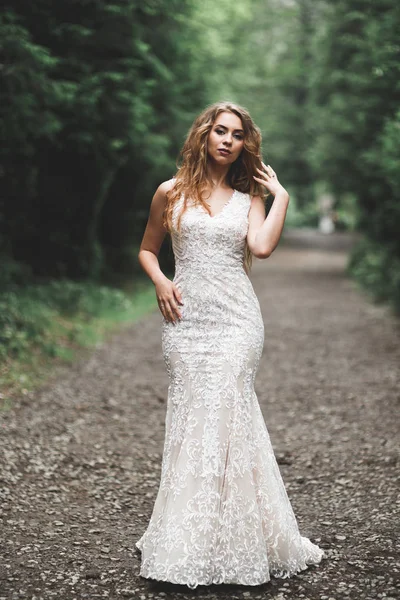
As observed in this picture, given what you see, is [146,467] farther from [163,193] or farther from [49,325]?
[49,325]

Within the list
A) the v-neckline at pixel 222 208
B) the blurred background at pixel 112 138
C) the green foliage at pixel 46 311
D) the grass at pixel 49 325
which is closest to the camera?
the v-neckline at pixel 222 208

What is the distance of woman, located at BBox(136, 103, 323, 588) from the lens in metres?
3.56

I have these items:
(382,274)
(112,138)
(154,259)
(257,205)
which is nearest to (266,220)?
(257,205)

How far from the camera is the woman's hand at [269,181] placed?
145 inches

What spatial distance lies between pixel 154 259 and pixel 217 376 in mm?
776

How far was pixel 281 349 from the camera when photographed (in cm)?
1141

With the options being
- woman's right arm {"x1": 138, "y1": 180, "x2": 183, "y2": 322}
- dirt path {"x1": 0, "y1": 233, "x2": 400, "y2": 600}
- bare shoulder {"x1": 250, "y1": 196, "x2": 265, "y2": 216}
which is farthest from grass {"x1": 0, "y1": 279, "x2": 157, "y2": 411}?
bare shoulder {"x1": 250, "y1": 196, "x2": 265, "y2": 216}

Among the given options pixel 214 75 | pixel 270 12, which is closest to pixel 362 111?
pixel 214 75

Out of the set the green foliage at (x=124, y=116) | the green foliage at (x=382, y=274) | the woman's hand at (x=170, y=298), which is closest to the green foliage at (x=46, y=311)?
the green foliage at (x=124, y=116)

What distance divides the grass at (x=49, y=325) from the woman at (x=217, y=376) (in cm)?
392

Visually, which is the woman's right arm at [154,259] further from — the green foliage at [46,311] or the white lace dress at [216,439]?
the green foliage at [46,311]

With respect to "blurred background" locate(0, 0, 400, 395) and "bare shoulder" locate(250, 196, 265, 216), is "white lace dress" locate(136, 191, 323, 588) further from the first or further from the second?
"blurred background" locate(0, 0, 400, 395)

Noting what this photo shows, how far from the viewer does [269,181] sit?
3.73 m

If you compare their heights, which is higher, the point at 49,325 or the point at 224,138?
the point at 224,138
